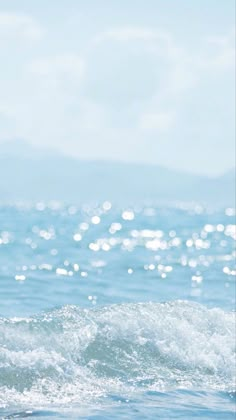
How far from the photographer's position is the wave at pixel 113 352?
48.8 feet

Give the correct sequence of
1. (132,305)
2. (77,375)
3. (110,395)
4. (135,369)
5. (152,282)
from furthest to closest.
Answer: (152,282), (132,305), (135,369), (77,375), (110,395)

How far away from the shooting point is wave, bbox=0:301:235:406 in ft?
48.8

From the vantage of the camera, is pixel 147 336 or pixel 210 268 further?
pixel 210 268

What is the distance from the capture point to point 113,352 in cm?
1733

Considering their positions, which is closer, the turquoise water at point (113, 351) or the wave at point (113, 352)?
the turquoise water at point (113, 351)

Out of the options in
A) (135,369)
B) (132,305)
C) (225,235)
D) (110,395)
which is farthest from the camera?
(225,235)

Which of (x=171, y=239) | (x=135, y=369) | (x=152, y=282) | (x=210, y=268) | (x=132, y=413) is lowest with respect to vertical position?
(x=132, y=413)

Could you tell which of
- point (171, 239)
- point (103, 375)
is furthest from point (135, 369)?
point (171, 239)

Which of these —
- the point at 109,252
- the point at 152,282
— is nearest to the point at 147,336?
the point at 152,282

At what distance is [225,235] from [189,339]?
185ft

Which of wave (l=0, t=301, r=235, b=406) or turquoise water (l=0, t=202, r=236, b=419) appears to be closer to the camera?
turquoise water (l=0, t=202, r=236, b=419)

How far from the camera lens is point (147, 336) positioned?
18.3m

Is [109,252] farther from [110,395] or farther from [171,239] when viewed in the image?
[110,395]

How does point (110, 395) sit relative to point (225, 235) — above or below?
below
